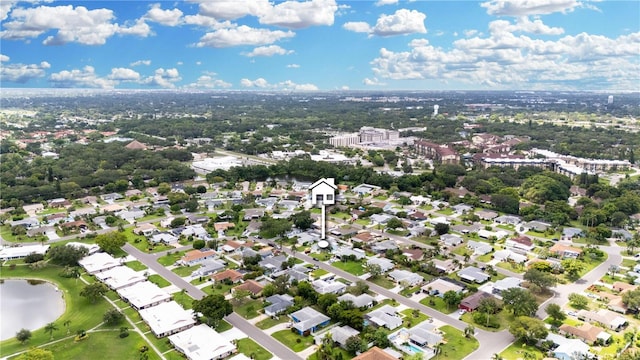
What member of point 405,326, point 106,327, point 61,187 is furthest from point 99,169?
point 405,326

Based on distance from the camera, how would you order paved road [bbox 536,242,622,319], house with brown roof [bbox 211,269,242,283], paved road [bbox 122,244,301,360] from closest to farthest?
paved road [bbox 122,244,301,360], paved road [bbox 536,242,622,319], house with brown roof [bbox 211,269,242,283]

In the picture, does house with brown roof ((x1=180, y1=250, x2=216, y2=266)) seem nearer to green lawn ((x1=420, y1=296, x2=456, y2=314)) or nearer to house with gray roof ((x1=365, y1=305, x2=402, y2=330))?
house with gray roof ((x1=365, y1=305, x2=402, y2=330))

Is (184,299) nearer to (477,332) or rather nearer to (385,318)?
(385,318)

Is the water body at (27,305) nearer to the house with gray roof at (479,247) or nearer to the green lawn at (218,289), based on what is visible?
the green lawn at (218,289)

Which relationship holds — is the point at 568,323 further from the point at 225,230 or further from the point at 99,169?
the point at 99,169

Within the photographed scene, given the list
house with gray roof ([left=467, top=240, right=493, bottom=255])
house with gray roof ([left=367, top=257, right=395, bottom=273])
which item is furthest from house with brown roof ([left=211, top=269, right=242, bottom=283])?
house with gray roof ([left=467, top=240, right=493, bottom=255])
